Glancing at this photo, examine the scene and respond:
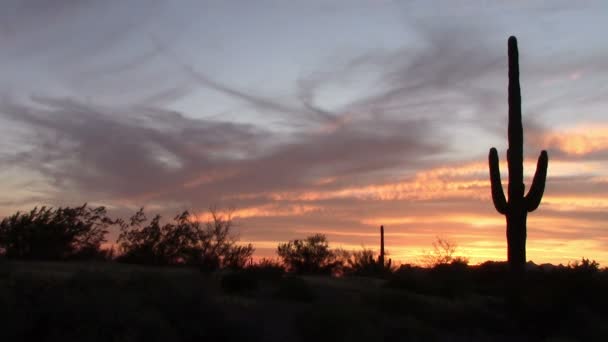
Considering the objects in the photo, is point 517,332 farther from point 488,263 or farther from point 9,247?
point 9,247

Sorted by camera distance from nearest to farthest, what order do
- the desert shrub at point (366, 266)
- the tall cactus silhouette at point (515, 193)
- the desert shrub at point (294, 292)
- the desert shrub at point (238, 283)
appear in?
the desert shrub at point (294, 292)
the desert shrub at point (238, 283)
the tall cactus silhouette at point (515, 193)
the desert shrub at point (366, 266)

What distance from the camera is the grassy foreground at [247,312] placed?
16641 mm

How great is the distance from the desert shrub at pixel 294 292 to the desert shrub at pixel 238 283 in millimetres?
808

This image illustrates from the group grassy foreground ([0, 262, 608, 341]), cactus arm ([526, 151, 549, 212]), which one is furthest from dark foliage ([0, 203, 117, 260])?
cactus arm ([526, 151, 549, 212])

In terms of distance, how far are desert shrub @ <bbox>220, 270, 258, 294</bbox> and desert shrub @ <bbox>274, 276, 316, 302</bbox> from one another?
2.65ft

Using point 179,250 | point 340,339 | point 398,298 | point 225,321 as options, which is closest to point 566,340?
point 398,298

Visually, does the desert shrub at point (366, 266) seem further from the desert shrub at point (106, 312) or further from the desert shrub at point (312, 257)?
the desert shrub at point (106, 312)

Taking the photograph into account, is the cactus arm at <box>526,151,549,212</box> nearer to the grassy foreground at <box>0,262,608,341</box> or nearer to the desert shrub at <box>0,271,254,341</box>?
the grassy foreground at <box>0,262,608,341</box>

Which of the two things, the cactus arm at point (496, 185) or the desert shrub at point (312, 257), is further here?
the desert shrub at point (312, 257)

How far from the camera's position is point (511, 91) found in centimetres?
3319

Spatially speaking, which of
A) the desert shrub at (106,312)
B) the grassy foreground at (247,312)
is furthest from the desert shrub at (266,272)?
the desert shrub at (106,312)

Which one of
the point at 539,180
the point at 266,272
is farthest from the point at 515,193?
the point at 266,272

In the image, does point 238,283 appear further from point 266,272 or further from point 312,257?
point 312,257

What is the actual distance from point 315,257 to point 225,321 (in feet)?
86.8
